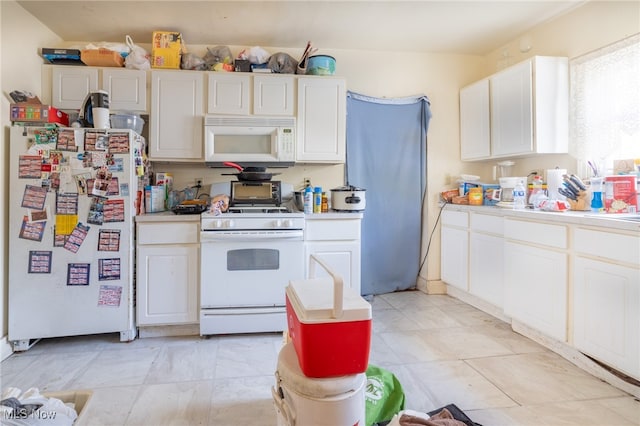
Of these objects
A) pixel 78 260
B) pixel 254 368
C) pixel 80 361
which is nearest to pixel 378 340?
pixel 254 368

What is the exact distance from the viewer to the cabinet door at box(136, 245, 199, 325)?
7.99 ft

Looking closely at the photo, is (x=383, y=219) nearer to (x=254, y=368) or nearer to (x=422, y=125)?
(x=422, y=125)

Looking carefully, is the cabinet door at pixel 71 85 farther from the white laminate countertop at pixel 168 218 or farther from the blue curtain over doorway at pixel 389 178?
the blue curtain over doorway at pixel 389 178

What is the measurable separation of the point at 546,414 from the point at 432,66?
311 centimetres

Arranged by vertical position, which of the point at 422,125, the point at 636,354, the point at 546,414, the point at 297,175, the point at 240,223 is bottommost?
the point at 546,414

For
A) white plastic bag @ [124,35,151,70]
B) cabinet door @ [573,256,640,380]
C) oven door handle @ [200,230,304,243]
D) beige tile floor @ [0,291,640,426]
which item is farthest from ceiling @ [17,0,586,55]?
beige tile floor @ [0,291,640,426]

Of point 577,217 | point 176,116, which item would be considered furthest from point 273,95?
point 577,217

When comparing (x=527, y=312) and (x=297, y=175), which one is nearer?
(x=527, y=312)

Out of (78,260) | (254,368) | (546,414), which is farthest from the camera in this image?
(78,260)

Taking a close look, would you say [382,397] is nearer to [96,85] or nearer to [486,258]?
[486,258]

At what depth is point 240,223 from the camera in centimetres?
248

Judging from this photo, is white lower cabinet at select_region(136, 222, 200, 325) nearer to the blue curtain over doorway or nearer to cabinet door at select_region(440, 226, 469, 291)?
the blue curtain over doorway

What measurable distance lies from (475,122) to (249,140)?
7.12ft

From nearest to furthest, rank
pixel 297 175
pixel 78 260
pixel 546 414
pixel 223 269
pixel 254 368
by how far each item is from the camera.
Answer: pixel 546 414 → pixel 254 368 → pixel 78 260 → pixel 223 269 → pixel 297 175
